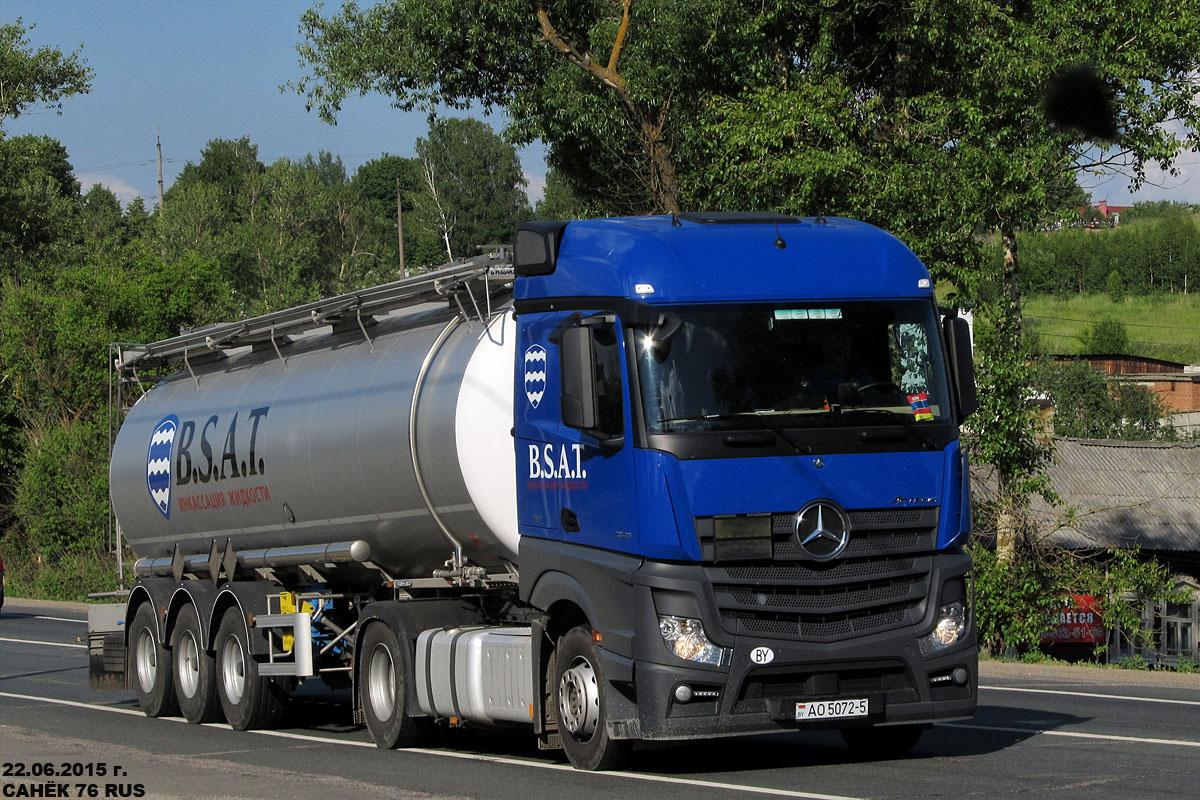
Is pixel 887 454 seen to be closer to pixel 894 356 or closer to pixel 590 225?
pixel 894 356

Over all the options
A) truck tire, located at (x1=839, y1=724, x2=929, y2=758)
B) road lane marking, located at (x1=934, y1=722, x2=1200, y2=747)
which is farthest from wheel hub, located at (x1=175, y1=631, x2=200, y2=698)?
road lane marking, located at (x1=934, y1=722, x2=1200, y2=747)

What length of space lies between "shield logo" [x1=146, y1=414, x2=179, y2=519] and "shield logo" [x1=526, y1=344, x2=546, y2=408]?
23.5 feet

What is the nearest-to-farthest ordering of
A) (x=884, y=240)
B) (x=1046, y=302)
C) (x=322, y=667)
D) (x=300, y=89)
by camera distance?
(x=884, y=240), (x=322, y=667), (x=300, y=89), (x=1046, y=302)

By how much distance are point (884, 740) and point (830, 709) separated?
1.60m

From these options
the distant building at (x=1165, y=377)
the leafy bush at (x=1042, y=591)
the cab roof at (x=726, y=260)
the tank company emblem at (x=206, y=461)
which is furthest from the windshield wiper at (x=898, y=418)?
the distant building at (x=1165, y=377)

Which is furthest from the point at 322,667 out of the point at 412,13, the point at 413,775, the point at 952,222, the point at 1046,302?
the point at 1046,302

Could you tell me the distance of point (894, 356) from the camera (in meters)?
10.1

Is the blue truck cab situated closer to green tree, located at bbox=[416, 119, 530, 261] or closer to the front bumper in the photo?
the front bumper

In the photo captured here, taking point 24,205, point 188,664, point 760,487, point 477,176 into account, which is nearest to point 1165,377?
point 477,176

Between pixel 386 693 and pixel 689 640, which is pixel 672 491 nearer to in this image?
pixel 689 640

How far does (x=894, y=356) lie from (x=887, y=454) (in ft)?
2.27

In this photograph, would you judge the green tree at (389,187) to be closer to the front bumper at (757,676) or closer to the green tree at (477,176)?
the green tree at (477,176)

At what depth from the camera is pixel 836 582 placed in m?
9.66

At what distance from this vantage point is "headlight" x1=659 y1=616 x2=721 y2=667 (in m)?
9.45
